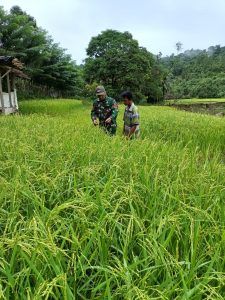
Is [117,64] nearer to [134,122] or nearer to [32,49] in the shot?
[32,49]

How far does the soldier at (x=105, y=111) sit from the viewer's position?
677 centimetres

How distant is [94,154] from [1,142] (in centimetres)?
103

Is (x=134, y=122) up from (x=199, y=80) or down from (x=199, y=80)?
up

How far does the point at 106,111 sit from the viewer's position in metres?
6.88

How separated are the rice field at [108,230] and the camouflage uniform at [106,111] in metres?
2.65

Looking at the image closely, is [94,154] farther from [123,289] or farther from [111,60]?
[111,60]

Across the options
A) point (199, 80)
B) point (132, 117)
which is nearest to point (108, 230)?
point (132, 117)

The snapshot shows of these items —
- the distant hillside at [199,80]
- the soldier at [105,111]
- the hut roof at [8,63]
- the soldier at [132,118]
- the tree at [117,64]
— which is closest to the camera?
the soldier at [132,118]

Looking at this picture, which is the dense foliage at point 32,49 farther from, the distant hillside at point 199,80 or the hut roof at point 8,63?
the distant hillside at point 199,80

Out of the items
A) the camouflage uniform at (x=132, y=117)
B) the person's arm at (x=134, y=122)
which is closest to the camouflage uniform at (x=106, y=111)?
the camouflage uniform at (x=132, y=117)

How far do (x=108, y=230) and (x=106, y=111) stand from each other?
15.8ft

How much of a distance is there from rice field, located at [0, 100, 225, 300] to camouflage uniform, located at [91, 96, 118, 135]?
104 inches

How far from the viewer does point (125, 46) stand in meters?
37.1

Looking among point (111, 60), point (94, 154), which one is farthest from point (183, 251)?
point (111, 60)
